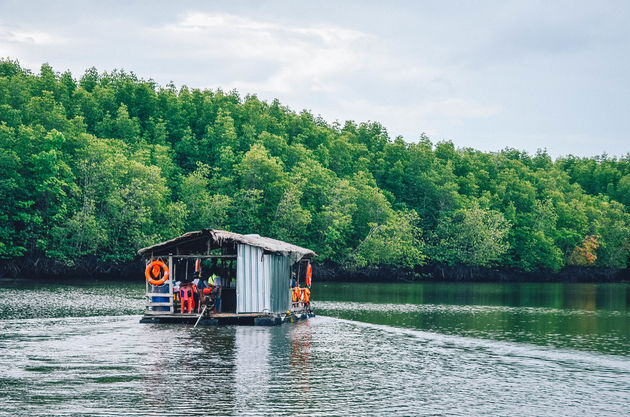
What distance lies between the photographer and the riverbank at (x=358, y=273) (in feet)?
251

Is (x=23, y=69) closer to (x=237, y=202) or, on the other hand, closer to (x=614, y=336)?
(x=237, y=202)

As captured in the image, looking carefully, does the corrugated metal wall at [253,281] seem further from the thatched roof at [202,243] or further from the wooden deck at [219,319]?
the thatched roof at [202,243]

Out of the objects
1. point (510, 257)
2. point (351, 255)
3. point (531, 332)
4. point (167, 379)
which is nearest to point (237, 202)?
point (351, 255)

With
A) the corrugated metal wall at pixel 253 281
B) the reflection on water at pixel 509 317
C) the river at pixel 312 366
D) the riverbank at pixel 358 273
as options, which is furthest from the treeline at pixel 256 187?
the corrugated metal wall at pixel 253 281

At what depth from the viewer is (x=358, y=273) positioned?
325ft

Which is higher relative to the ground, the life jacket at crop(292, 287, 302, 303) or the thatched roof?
the thatched roof

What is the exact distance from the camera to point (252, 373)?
70.1ft

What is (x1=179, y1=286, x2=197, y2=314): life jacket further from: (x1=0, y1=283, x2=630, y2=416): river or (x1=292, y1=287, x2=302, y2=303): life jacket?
(x1=292, y1=287, x2=302, y2=303): life jacket

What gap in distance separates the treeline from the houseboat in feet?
144

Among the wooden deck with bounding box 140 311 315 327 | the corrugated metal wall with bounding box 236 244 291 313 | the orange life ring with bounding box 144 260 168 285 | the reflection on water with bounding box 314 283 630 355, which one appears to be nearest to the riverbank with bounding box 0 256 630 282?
the reflection on water with bounding box 314 283 630 355

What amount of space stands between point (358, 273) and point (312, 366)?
76.4 metres

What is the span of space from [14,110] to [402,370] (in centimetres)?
7920

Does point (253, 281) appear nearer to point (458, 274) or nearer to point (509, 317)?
point (509, 317)

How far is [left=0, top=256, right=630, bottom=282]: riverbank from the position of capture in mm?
76438
